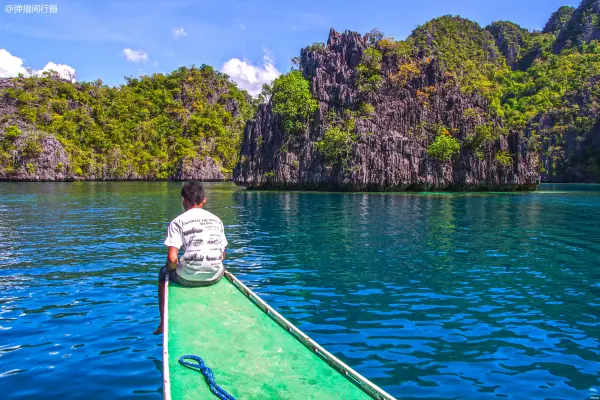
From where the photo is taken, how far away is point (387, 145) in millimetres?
73375

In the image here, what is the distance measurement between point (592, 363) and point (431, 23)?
632ft

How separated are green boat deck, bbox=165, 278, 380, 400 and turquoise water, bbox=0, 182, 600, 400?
1.33 meters

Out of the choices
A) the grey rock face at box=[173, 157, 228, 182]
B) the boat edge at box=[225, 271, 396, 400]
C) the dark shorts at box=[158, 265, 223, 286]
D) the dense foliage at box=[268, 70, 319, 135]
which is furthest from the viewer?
the grey rock face at box=[173, 157, 228, 182]

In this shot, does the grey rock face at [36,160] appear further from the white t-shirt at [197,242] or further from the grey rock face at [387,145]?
the white t-shirt at [197,242]

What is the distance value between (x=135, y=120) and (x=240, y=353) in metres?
154

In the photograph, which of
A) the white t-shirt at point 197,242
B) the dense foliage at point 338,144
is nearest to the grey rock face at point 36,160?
the dense foliage at point 338,144

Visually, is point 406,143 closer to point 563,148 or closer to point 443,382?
point 443,382

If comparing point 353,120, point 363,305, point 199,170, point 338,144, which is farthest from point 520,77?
point 363,305

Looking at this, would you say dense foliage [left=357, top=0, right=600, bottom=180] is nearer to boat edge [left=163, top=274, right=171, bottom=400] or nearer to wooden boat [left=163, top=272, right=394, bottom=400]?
wooden boat [left=163, top=272, right=394, bottom=400]

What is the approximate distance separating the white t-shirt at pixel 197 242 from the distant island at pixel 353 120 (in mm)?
63006

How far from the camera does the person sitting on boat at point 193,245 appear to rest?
8391 mm

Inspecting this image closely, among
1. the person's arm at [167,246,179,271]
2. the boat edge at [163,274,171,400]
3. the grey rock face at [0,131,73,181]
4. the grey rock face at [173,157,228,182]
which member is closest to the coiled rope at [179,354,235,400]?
the boat edge at [163,274,171,400]

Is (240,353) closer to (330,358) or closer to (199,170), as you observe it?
(330,358)

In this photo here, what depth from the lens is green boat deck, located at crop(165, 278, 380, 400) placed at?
548cm
